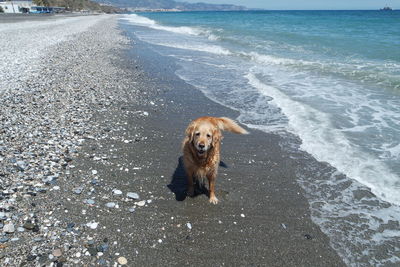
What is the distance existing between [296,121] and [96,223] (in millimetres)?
6239

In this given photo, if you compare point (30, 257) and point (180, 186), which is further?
point (180, 186)

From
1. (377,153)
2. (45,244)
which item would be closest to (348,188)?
(377,153)

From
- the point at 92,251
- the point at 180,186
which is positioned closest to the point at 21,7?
the point at 180,186

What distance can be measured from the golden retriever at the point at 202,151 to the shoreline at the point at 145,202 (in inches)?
15.7

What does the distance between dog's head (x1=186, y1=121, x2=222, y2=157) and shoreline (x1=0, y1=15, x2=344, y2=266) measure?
3.41ft

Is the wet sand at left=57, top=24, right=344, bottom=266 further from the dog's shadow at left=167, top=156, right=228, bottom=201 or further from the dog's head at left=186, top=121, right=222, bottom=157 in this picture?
the dog's head at left=186, top=121, right=222, bottom=157

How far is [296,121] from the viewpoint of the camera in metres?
8.06

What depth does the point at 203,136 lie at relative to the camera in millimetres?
4285

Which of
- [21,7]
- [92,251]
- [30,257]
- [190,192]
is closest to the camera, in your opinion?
[30,257]

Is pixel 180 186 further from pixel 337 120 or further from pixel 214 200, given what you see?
pixel 337 120

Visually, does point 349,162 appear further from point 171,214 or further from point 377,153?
point 171,214

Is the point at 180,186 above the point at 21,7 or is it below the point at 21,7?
below

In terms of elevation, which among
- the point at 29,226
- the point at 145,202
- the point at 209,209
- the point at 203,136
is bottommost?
the point at 209,209

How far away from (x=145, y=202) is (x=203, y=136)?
151 cm
